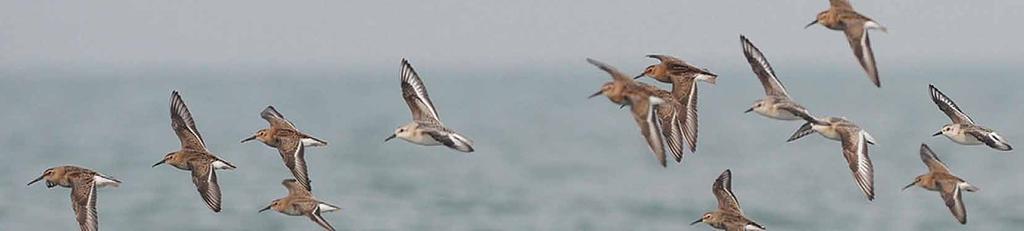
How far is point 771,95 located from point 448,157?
179ft

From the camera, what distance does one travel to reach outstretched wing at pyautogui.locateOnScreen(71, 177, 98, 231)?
1423cm

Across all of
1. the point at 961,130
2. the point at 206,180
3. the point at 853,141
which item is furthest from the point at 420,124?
the point at 961,130

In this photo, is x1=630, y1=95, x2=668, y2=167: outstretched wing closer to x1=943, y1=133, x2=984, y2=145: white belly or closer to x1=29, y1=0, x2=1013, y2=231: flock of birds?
x1=29, y1=0, x2=1013, y2=231: flock of birds

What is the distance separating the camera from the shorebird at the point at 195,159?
13047mm

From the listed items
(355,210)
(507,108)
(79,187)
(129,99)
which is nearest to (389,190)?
(355,210)

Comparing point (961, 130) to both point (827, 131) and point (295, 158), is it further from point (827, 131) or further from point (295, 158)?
point (295, 158)

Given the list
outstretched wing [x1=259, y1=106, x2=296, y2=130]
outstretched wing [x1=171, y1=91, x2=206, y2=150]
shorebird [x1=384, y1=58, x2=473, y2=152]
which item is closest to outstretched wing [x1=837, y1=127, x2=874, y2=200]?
shorebird [x1=384, y1=58, x2=473, y2=152]

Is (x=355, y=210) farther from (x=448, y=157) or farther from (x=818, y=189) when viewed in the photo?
(x=448, y=157)

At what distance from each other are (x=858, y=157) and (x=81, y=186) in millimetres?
5979

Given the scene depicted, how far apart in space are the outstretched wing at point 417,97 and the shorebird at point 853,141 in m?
2.62

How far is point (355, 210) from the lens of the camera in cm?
4331

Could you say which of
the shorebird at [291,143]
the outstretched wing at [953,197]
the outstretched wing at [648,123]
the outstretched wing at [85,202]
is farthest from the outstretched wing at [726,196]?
the outstretched wing at [85,202]

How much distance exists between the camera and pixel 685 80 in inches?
496

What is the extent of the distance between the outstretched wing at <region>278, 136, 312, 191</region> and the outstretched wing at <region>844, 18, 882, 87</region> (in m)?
3.64
